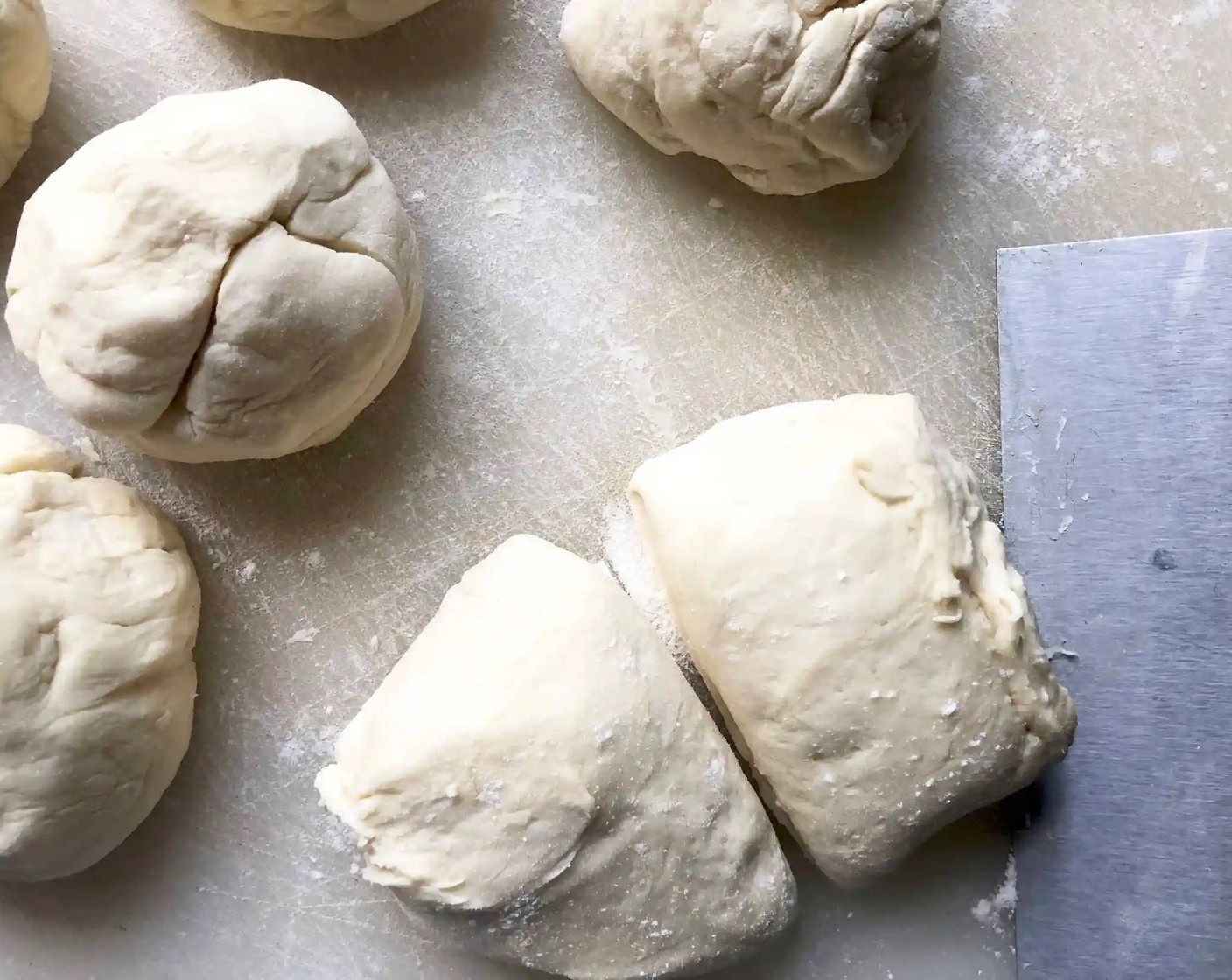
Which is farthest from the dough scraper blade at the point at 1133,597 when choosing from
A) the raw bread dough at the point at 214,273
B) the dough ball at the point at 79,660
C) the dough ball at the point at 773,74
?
the dough ball at the point at 79,660

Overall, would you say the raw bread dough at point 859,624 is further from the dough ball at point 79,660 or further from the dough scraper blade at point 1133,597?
the dough ball at point 79,660

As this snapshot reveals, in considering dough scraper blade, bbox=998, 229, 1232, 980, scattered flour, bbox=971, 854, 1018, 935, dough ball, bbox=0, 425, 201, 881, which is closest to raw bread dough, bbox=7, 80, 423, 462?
dough ball, bbox=0, 425, 201, 881

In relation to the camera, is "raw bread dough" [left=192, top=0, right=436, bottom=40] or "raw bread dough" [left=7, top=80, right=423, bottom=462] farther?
"raw bread dough" [left=192, top=0, right=436, bottom=40]

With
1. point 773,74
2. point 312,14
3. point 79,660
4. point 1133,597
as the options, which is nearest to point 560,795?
point 79,660

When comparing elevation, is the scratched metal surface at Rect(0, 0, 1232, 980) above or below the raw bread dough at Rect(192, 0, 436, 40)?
below

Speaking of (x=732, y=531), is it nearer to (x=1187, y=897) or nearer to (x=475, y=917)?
(x=475, y=917)

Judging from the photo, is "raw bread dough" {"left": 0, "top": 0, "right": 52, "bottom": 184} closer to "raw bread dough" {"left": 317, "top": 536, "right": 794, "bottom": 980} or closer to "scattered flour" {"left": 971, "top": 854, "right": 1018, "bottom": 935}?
"raw bread dough" {"left": 317, "top": 536, "right": 794, "bottom": 980}

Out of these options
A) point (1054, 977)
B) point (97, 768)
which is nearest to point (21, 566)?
point (97, 768)
